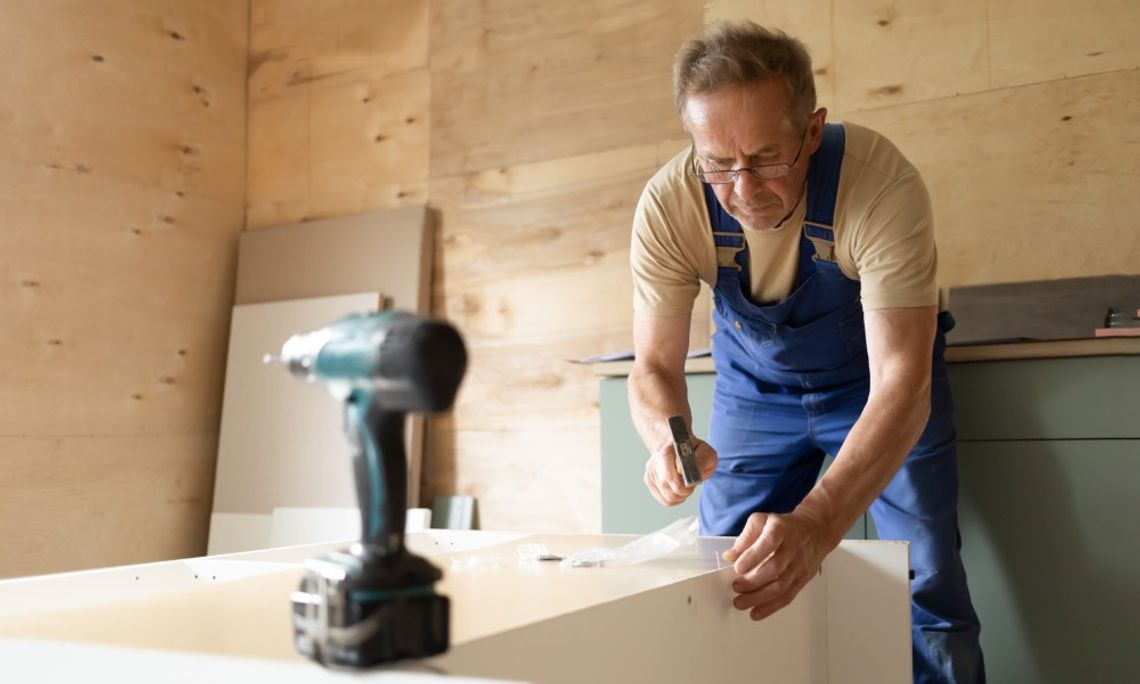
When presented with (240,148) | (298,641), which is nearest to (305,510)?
(240,148)

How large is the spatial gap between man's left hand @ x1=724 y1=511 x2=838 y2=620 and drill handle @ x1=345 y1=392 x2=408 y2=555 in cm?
68

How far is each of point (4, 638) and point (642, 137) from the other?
8.56 ft

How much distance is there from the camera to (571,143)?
332 cm

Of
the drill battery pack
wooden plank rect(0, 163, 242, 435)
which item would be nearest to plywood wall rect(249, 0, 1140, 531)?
→ wooden plank rect(0, 163, 242, 435)

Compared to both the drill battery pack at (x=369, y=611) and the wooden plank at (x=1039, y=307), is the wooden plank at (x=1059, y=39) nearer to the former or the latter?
the wooden plank at (x=1039, y=307)

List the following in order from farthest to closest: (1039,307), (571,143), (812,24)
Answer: (571,143)
(812,24)
(1039,307)

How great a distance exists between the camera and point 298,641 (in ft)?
1.93

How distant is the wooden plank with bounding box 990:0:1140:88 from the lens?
2.53 meters

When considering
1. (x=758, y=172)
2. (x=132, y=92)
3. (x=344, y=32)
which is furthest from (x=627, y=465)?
(x=132, y=92)

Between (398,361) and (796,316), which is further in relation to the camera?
(796,316)

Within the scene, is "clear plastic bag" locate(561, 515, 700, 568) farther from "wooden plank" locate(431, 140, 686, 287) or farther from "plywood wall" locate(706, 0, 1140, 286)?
"wooden plank" locate(431, 140, 686, 287)

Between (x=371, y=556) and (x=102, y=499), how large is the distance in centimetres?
319

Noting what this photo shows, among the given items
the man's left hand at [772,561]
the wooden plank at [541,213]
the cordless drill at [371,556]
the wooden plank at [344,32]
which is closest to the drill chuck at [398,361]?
the cordless drill at [371,556]

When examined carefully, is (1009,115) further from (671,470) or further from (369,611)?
(369,611)
